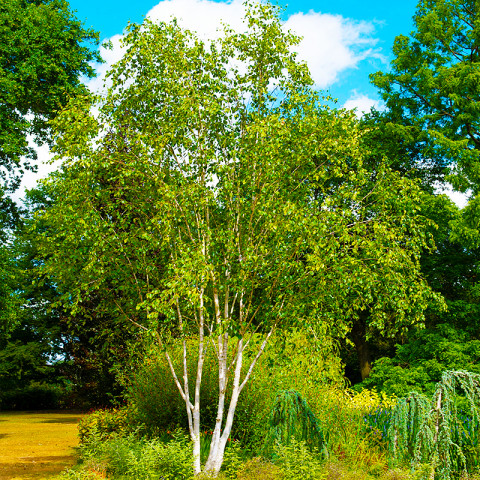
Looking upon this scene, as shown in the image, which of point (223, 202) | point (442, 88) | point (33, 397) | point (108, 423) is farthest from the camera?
point (33, 397)

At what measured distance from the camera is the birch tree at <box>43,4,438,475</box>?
22.8 feet

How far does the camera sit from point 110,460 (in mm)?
7516

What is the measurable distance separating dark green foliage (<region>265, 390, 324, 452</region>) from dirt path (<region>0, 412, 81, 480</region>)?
3.95 m

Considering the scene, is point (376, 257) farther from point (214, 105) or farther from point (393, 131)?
point (393, 131)

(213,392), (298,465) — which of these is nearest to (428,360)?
(213,392)

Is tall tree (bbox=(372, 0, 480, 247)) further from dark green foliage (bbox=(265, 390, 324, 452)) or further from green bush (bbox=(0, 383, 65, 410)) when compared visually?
green bush (bbox=(0, 383, 65, 410))

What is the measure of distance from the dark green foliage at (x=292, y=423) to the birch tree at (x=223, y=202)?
0.67 meters

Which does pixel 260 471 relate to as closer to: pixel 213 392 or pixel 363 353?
pixel 213 392

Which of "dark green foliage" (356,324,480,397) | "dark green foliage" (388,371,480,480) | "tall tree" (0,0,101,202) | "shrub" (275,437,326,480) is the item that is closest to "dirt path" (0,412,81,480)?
"shrub" (275,437,326,480)

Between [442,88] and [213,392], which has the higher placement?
[442,88]

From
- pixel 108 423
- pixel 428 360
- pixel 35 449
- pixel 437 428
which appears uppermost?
pixel 428 360

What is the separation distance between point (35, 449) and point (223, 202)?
7.66 metres

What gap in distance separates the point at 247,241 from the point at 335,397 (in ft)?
11.4

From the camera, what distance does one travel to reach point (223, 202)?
7930mm
